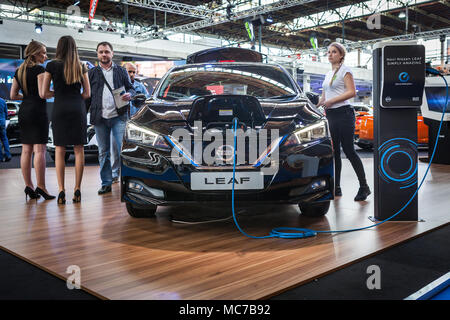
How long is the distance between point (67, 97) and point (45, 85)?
0.22 metres

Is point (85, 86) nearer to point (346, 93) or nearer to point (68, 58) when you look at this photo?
point (68, 58)

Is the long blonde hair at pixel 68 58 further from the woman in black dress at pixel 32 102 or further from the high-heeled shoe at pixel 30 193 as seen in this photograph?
the high-heeled shoe at pixel 30 193

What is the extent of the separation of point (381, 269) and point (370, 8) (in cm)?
2071

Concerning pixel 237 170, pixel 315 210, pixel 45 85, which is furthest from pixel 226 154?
pixel 45 85

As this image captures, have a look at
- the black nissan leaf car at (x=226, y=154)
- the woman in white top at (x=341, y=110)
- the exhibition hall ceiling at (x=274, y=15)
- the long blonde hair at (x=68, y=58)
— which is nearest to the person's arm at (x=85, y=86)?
the long blonde hair at (x=68, y=58)

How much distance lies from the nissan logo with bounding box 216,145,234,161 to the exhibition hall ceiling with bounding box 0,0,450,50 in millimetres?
14253

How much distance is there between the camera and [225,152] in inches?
98.7

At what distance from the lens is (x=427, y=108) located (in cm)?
692

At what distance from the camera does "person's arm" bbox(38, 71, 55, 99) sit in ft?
11.8

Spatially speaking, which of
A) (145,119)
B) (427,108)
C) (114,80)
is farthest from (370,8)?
(145,119)

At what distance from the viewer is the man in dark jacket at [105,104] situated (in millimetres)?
4301

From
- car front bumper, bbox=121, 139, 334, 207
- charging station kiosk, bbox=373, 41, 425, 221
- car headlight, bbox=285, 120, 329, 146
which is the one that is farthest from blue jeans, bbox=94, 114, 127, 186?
charging station kiosk, bbox=373, 41, 425, 221
